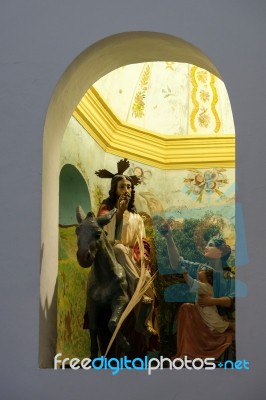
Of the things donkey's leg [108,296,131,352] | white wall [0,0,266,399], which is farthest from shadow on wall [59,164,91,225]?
white wall [0,0,266,399]

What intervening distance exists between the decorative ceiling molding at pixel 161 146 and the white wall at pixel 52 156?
4672 mm

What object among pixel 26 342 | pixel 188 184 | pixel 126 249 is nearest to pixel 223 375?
pixel 26 342

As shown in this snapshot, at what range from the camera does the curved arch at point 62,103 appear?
709 cm

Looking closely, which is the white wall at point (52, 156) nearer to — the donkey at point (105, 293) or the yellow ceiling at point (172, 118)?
the donkey at point (105, 293)

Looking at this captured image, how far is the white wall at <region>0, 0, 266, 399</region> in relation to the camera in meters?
6.70

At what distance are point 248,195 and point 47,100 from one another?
132cm

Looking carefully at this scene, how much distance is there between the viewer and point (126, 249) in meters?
11.5

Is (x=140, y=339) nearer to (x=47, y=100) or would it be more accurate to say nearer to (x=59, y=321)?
(x=59, y=321)

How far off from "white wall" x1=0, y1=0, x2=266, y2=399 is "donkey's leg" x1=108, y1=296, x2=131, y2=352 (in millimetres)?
2035

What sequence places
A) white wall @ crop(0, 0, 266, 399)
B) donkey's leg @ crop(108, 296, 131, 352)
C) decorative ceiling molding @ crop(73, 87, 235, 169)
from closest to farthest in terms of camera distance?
1. white wall @ crop(0, 0, 266, 399)
2. donkey's leg @ crop(108, 296, 131, 352)
3. decorative ceiling molding @ crop(73, 87, 235, 169)

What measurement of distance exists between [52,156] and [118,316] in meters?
2.28

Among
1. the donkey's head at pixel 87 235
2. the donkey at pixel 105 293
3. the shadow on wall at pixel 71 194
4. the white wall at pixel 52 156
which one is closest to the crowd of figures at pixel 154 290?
the shadow on wall at pixel 71 194

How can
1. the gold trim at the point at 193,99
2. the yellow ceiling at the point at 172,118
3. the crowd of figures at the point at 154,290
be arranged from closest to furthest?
the crowd of figures at the point at 154,290 < the yellow ceiling at the point at 172,118 < the gold trim at the point at 193,99

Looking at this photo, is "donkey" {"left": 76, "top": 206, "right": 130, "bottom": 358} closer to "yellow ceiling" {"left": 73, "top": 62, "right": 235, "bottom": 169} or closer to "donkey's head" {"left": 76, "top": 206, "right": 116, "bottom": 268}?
"donkey's head" {"left": 76, "top": 206, "right": 116, "bottom": 268}
